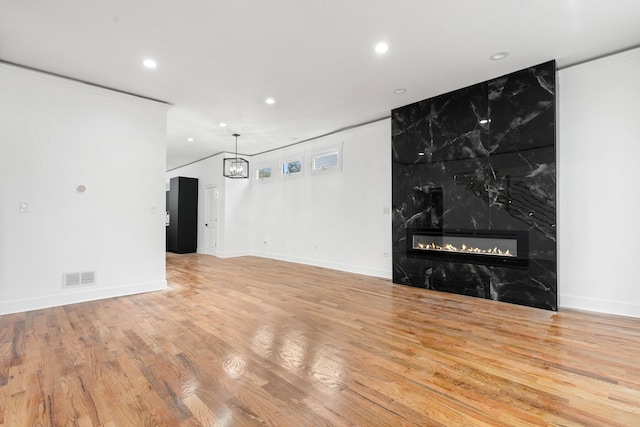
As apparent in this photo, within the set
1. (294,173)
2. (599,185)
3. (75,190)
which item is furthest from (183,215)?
(599,185)

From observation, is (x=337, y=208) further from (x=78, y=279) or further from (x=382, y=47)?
(x=78, y=279)

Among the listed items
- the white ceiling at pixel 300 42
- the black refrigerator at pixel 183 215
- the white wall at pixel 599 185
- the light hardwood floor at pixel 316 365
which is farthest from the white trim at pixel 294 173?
the white wall at pixel 599 185

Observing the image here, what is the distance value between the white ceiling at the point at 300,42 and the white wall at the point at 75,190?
0.35 m

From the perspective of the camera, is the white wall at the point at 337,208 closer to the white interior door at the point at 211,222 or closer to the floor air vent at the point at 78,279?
the white interior door at the point at 211,222

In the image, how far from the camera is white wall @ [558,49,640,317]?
3.41m

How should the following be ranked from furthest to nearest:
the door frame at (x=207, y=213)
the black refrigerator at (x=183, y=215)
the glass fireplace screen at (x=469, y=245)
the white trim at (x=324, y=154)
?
the black refrigerator at (x=183, y=215) < the door frame at (x=207, y=213) < the white trim at (x=324, y=154) < the glass fireplace screen at (x=469, y=245)

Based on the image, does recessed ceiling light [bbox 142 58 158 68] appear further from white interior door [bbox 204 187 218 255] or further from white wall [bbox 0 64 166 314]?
white interior door [bbox 204 187 218 255]

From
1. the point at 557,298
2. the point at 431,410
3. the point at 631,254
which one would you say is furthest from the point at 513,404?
the point at 631,254

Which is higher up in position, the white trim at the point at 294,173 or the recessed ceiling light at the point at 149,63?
the recessed ceiling light at the point at 149,63

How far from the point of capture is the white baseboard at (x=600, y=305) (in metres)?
3.37

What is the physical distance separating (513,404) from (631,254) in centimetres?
294

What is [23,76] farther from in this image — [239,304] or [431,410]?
[431,410]

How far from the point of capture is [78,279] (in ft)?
13.3

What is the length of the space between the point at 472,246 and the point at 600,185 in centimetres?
162
